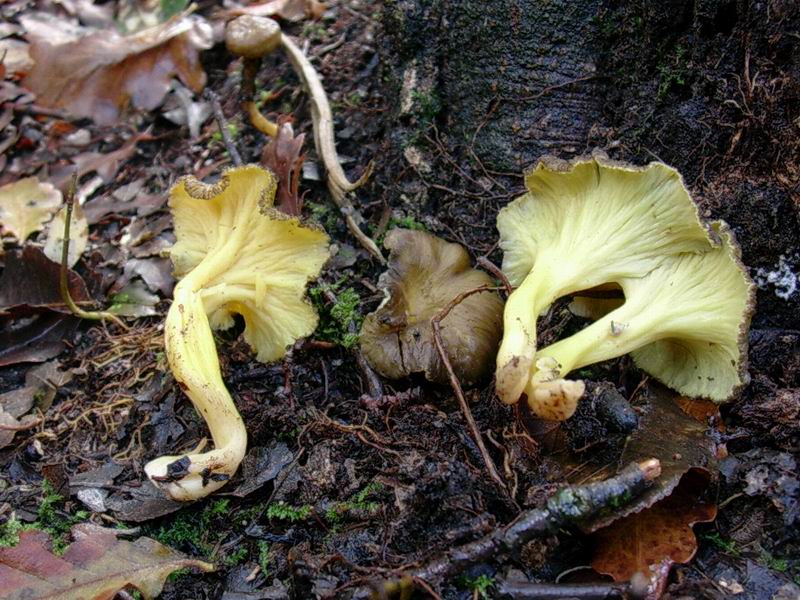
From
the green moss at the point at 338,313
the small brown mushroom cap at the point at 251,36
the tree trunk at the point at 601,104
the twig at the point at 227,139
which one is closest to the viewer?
the tree trunk at the point at 601,104

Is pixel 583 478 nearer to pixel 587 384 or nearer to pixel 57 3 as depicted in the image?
pixel 587 384

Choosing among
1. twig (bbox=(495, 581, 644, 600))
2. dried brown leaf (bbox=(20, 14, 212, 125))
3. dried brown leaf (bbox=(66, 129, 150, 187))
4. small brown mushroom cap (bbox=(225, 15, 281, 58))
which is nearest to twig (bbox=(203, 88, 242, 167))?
small brown mushroom cap (bbox=(225, 15, 281, 58))

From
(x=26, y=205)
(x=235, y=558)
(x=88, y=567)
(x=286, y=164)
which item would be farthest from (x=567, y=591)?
(x=26, y=205)

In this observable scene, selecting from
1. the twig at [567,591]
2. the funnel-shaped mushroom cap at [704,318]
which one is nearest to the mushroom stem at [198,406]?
the twig at [567,591]

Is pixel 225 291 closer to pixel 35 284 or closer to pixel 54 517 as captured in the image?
pixel 54 517

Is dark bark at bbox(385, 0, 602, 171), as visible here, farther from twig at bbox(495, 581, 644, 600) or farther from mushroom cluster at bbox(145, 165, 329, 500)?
twig at bbox(495, 581, 644, 600)

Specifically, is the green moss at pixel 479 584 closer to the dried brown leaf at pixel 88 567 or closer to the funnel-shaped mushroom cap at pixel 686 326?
the funnel-shaped mushroom cap at pixel 686 326

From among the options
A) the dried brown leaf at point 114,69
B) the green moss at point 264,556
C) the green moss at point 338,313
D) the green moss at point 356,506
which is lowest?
the green moss at point 264,556
